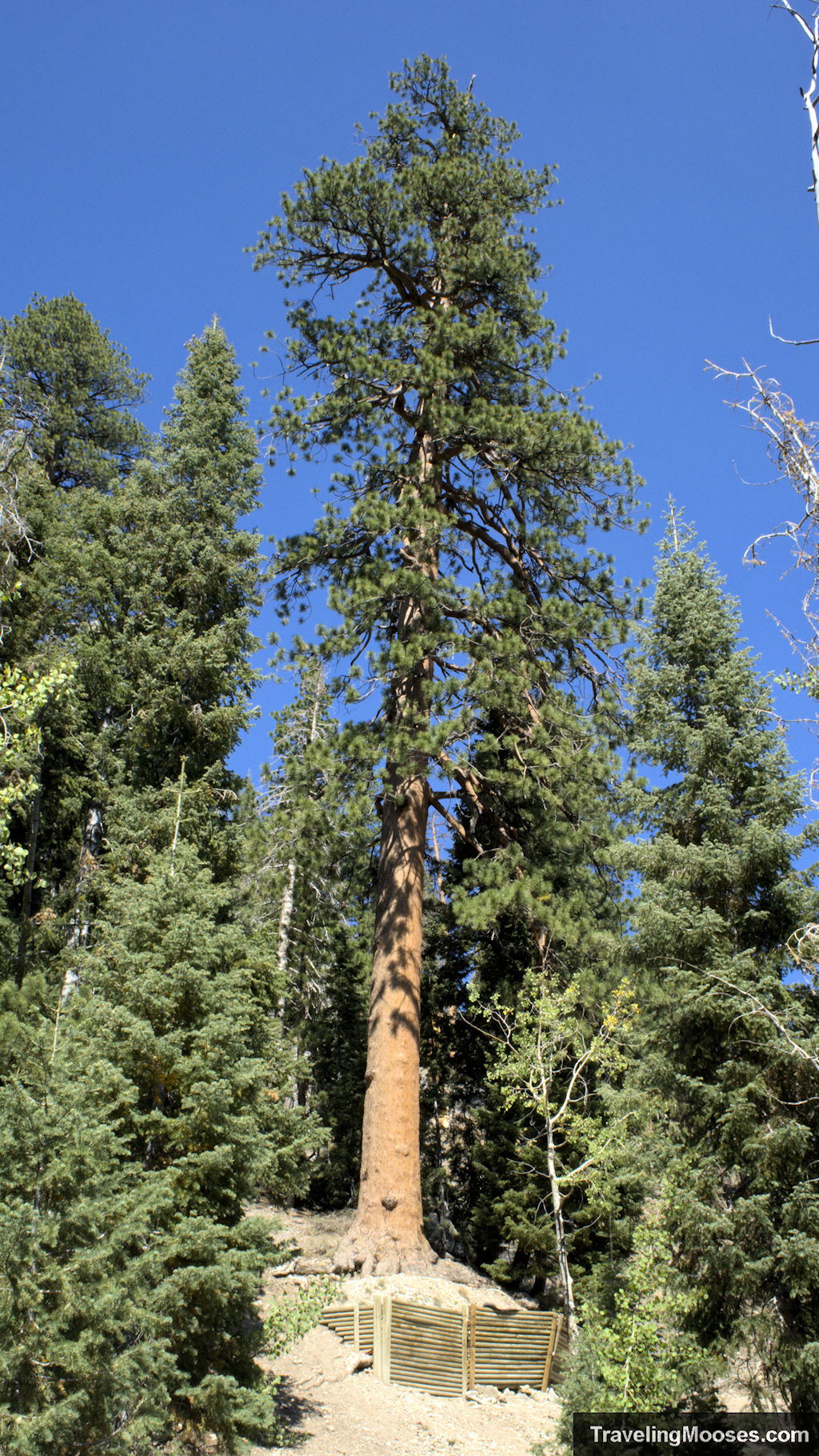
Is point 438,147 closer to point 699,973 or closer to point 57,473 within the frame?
point 57,473

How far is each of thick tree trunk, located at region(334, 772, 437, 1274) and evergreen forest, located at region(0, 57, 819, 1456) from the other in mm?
54

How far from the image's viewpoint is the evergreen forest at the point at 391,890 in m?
6.64

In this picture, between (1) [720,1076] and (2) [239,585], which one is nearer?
(1) [720,1076]

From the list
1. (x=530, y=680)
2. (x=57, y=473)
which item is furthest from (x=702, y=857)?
(x=57, y=473)

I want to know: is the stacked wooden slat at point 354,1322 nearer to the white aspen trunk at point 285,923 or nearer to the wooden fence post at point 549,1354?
the wooden fence post at point 549,1354


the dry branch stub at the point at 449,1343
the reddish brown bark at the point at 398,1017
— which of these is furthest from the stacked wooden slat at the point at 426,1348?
the reddish brown bark at the point at 398,1017

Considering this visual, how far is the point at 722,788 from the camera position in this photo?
9711mm

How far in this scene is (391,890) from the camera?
13.4 m

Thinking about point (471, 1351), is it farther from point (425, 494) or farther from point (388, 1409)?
point (425, 494)

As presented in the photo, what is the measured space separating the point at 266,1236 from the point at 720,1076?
417 centimetres

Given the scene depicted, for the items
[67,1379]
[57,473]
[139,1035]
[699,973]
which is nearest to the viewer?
[67,1379]

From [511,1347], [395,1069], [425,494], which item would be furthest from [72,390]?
[511,1347]

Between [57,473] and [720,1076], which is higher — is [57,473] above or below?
above

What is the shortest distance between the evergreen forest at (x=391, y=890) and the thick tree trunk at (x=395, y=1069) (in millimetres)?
54
